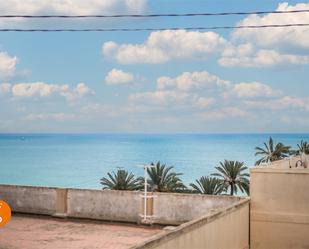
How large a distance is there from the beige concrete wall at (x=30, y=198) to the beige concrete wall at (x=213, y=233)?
7.71m

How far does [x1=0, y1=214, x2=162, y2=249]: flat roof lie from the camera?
696 inches

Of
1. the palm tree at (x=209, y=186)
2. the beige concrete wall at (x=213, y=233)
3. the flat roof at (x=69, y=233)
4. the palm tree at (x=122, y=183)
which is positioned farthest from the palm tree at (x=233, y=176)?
the beige concrete wall at (x=213, y=233)

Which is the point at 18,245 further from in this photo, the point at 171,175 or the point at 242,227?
the point at 171,175

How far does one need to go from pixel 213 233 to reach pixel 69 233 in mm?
6186

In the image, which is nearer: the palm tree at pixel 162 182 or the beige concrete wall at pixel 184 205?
the beige concrete wall at pixel 184 205

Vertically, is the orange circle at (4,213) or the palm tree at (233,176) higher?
the palm tree at (233,176)

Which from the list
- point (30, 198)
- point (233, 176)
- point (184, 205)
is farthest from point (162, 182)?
point (184, 205)

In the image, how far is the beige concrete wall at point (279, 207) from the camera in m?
18.3

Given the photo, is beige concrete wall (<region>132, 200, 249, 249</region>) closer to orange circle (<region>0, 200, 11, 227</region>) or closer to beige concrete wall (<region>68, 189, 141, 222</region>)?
beige concrete wall (<region>68, 189, 141, 222</region>)

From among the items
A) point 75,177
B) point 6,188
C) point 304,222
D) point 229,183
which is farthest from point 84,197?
point 75,177

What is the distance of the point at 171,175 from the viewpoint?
43.7m

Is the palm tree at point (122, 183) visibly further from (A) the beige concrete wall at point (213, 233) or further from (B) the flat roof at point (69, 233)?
(A) the beige concrete wall at point (213, 233)

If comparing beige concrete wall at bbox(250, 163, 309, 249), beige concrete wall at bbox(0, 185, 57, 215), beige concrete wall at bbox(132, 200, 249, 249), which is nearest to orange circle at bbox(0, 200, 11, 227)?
beige concrete wall at bbox(0, 185, 57, 215)

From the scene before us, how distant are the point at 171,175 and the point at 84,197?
23.0 m
